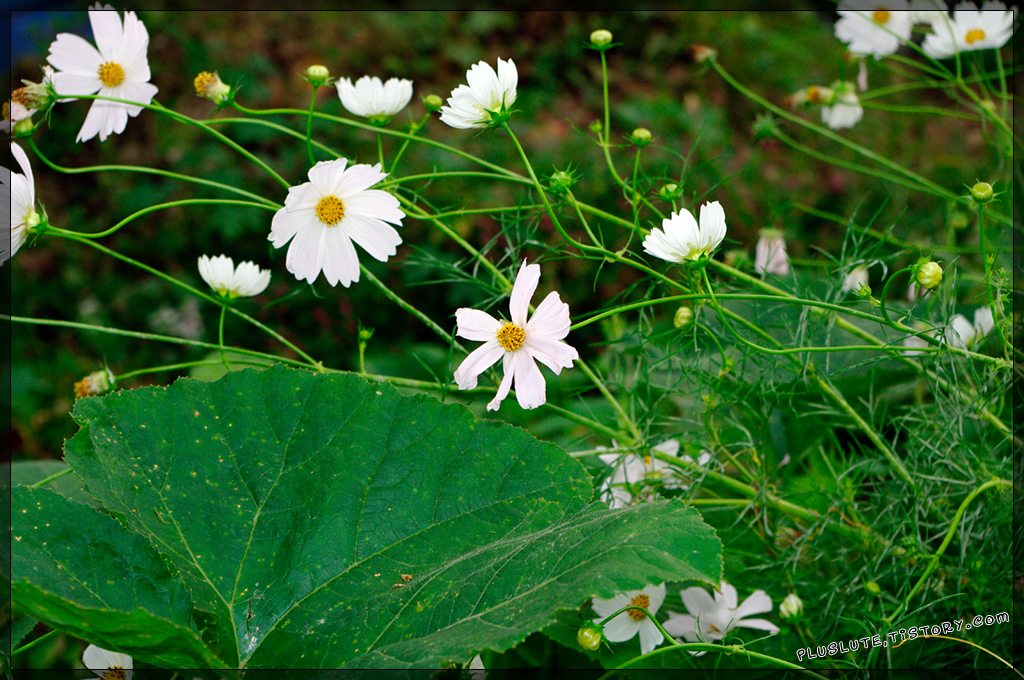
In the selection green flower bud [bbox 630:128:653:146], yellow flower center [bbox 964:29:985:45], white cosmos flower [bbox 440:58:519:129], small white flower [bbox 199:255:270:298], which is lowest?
small white flower [bbox 199:255:270:298]

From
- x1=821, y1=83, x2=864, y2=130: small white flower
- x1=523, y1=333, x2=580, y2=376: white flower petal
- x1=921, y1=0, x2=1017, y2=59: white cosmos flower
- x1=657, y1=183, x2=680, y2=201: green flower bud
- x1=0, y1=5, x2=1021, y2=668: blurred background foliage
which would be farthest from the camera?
x1=0, y1=5, x2=1021, y2=668: blurred background foliage

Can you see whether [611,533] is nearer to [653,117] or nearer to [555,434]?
[555,434]

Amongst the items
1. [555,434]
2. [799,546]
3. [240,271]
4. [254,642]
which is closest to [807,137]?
[555,434]

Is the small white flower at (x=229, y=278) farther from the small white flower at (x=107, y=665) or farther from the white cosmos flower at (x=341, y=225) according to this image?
the small white flower at (x=107, y=665)

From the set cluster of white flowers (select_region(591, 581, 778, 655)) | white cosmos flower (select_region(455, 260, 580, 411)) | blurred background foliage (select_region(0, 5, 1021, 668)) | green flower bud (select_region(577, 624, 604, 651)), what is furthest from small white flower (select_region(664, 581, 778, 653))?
blurred background foliage (select_region(0, 5, 1021, 668))

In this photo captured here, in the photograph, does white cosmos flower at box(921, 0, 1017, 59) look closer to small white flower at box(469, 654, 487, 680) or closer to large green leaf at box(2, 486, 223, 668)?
small white flower at box(469, 654, 487, 680)

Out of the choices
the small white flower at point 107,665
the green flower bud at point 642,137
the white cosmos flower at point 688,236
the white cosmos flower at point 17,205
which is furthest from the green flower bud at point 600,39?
the small white flower at point 107,665

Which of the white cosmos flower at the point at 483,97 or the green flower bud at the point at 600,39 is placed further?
the green flower bud at the point at 600,39
